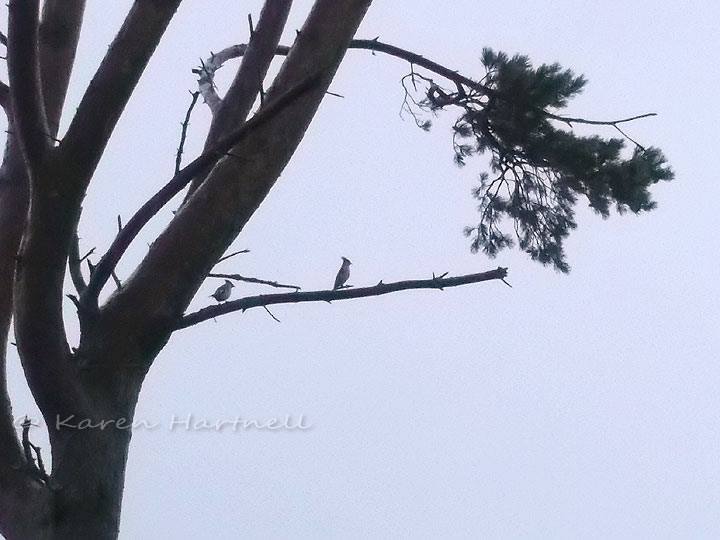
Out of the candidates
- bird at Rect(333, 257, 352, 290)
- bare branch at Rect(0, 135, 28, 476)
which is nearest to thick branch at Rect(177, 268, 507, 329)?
bare branch at Rect(0, 135, 28, 476)

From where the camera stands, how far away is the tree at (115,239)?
1722 mm

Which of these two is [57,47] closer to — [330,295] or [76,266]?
[76,266]

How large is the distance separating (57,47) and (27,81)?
983 millimetres

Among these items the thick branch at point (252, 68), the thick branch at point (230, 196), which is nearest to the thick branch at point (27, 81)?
the thick branch at point (230, 196)

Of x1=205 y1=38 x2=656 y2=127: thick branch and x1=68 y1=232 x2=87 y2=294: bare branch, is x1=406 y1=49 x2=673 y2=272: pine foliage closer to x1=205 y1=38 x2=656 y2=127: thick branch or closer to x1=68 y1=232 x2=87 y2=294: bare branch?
x1=205 y1=38 x2=656 y2=127: thick branch

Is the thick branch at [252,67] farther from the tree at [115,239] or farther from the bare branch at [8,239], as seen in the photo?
the bare branch at [8,239]

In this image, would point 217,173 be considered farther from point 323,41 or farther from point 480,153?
point 480,153

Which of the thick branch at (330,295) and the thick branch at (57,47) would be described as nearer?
the thick branch at (330,295)

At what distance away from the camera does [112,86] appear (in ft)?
5.74

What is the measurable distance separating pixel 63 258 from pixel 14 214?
0.62 metres

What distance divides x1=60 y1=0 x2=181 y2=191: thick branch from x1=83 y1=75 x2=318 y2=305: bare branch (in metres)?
0.18

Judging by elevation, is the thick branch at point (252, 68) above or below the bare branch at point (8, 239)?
above

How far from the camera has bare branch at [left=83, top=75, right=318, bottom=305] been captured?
5.65 feet

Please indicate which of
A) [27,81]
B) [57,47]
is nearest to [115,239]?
[27,81]
